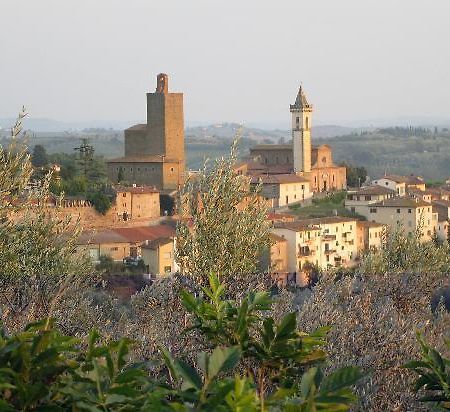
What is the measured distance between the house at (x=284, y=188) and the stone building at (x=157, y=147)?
229 inches

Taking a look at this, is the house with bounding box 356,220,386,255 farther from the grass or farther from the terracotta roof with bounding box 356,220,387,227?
the grass

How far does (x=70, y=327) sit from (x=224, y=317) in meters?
7.21

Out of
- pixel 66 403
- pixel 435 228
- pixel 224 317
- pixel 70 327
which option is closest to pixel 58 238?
pixel 70 327

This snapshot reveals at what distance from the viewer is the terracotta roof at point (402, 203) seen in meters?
62.2

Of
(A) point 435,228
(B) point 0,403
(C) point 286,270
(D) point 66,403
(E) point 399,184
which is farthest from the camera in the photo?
(E) point 399,184

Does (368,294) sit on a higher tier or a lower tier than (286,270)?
higher

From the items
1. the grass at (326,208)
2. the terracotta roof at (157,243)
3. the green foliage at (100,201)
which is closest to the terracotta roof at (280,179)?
the grass at (326,208)

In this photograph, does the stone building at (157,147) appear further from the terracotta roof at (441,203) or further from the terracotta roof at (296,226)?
the terracotta roof at (441,203)

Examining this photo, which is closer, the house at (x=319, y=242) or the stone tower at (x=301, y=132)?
the house at (x=319, y=242)

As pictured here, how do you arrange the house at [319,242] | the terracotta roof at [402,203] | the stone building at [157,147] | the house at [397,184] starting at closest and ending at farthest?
the house at [319,242], the terracotta roof at [402,203], the stone building at [157,147], the house at [397,184]

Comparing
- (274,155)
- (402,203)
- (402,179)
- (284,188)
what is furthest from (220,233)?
(274,155)

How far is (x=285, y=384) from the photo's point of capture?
587 cm

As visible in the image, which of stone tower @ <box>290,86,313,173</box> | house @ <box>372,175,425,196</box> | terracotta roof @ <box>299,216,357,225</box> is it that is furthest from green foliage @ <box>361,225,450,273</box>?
stone tower @ <box>290,86,313,173</box>

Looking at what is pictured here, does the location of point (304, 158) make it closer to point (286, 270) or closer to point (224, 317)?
point (286, 270)
